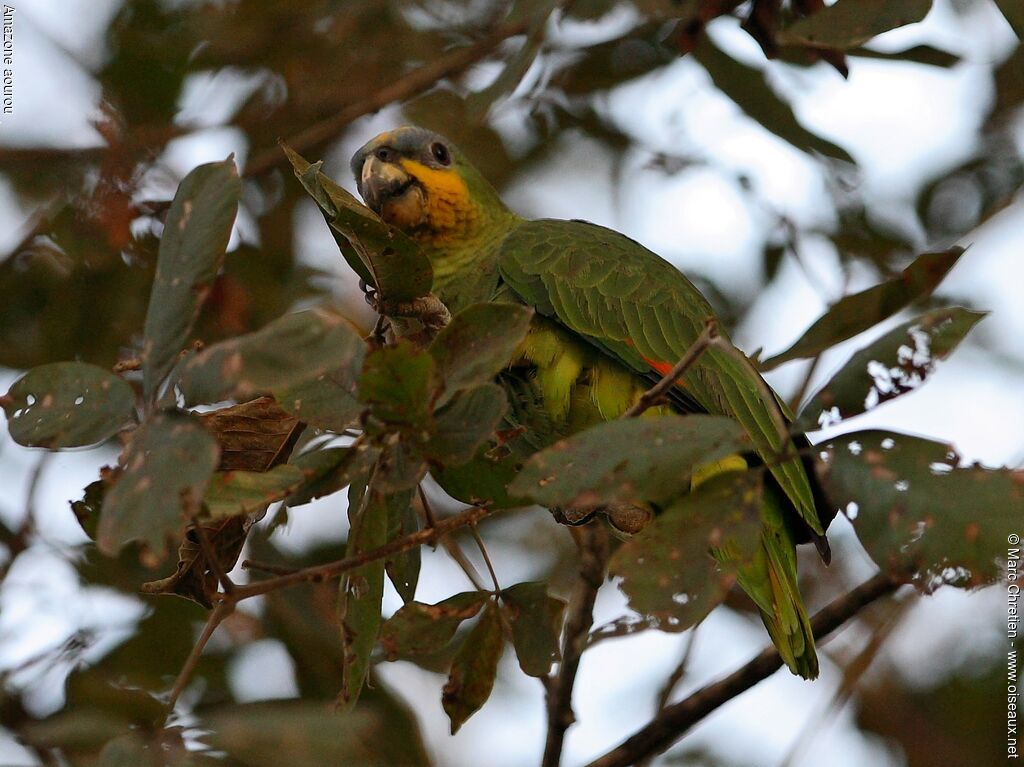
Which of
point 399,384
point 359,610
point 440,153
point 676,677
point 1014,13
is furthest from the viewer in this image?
point 440,153

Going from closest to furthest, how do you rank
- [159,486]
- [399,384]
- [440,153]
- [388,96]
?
[159,486] < [399,384] < [440,153] < [388,96]

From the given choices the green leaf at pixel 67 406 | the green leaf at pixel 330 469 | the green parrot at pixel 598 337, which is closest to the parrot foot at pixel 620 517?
the green parrot at pixel 598 337

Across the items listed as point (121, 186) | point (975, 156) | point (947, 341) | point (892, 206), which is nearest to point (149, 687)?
point (121, 186)

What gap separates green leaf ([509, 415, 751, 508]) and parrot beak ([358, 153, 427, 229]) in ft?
4.26

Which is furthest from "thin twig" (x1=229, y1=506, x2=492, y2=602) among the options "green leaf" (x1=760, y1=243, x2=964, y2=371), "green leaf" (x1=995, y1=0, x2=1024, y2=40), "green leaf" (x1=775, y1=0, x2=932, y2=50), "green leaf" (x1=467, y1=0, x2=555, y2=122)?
"green leaf" (x1=995, y1=0, x2=1024, y2=40)

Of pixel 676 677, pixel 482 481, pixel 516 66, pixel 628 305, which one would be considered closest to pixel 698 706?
pixel 676 677

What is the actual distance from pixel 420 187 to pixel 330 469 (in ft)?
3.87

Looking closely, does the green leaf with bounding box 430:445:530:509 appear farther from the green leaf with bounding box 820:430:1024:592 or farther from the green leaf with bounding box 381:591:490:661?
the green leaf with bounding box 820:430:1024:592

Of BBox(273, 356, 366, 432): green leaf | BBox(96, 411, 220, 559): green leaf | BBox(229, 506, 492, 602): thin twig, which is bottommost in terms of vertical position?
BBox(229, 506, 492, 602): thin twig

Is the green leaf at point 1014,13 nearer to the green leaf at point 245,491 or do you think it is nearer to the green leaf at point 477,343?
the green leaf at point 477,343

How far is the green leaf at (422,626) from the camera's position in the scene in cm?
138

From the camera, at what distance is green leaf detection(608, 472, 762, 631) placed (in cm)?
Answer: 97

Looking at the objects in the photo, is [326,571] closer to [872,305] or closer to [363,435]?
[363,435]

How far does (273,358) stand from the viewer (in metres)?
0.93
